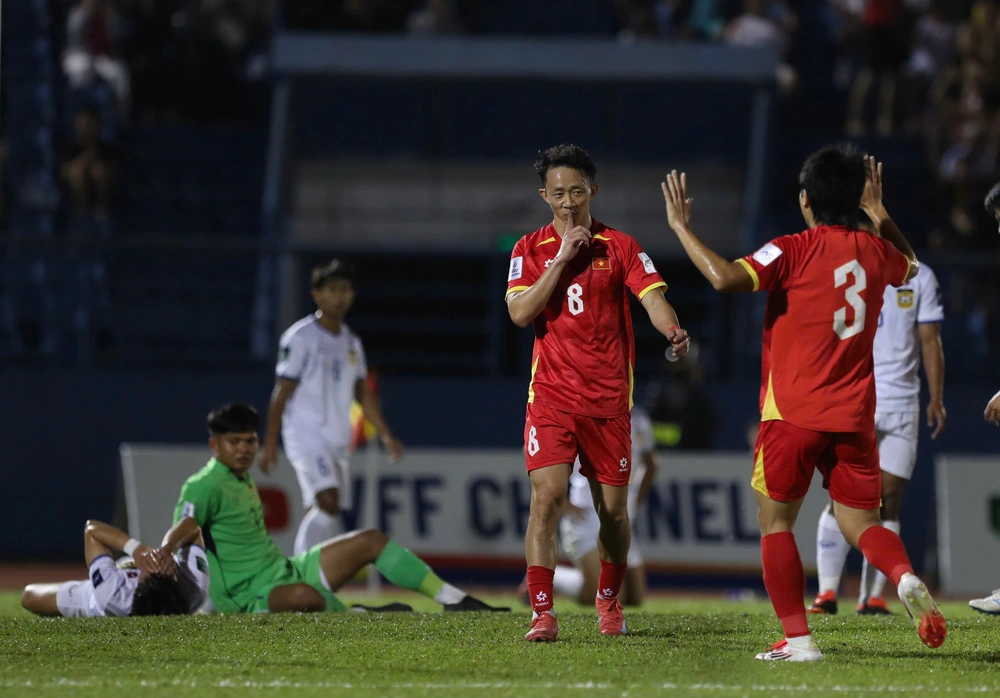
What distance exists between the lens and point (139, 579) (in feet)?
27.9

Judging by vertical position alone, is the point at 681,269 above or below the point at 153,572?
above

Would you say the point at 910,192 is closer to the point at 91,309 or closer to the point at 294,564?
the point at 91,309

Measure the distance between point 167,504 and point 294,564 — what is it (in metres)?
4.68

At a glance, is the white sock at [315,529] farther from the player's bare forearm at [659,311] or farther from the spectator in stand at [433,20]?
the spectator in stand at [433,20]

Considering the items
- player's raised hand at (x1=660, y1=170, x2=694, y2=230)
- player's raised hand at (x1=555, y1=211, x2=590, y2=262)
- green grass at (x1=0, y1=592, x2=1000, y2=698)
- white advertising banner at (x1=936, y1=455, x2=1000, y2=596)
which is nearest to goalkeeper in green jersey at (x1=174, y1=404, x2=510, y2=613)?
green grass at (x1=0, y1=592, x2=1000, y2=698)

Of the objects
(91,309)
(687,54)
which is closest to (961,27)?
(687,54)

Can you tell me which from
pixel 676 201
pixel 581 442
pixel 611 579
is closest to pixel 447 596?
pixel 611 579

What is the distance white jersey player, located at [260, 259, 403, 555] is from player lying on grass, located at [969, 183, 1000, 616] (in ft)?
13.8

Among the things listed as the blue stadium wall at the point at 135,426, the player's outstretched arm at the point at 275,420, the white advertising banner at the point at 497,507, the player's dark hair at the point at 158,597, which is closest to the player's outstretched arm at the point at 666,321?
the player's dark hair at the point at 158,597

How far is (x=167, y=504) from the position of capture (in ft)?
44.2

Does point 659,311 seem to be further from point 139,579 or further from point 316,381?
point 316,381

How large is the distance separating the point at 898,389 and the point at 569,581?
378 cm

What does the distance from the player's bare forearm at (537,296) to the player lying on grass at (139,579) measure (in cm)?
279

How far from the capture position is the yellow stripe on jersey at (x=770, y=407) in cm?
630
